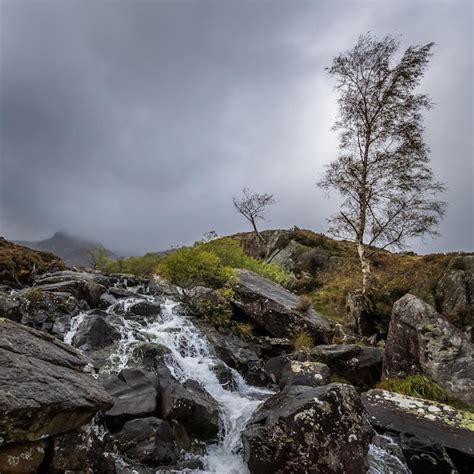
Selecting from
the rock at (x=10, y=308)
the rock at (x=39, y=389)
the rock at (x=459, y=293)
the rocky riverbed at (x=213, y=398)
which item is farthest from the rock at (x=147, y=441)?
the rock at (x=459, y=293)

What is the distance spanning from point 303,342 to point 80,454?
418 inches

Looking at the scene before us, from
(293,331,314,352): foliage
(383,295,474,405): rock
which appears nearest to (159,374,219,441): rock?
(293,331,314,352): foliage

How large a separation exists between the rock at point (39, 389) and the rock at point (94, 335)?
5.15 m

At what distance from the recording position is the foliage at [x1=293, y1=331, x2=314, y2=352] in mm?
15220

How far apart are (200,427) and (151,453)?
1.74 meters

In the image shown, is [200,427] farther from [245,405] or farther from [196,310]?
[196,310]

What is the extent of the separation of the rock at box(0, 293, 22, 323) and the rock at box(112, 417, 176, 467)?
780 centimetres

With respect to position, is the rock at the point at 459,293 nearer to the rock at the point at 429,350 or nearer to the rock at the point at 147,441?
the rock at the point at 429,350

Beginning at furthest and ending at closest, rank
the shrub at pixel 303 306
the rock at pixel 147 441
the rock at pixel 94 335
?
the shrub at pixel 303 306 < the rock at pixel 94 335 < the rock at pixel 147 441

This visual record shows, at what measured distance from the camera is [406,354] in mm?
12164

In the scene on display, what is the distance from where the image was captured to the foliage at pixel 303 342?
1522 cm

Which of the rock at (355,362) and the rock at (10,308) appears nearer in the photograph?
the rock at (10,308)

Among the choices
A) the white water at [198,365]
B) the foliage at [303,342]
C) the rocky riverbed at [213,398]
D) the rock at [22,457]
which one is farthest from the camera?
the foliage at [303,342]

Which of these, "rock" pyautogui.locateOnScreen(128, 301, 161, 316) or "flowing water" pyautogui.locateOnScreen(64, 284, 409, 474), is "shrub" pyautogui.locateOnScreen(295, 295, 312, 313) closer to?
"flowing water" pyautogui.locateOnScreen(64, 284, 409, 474)
